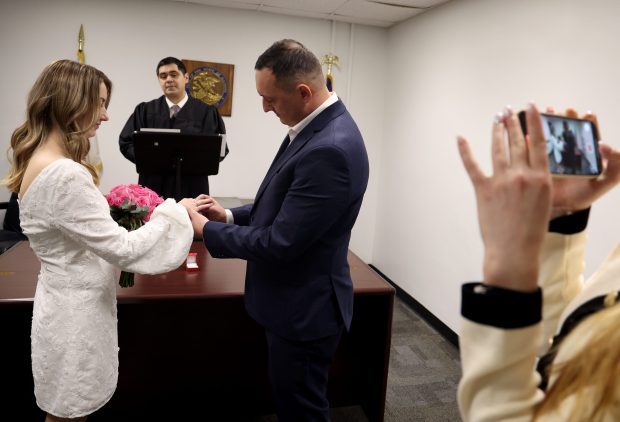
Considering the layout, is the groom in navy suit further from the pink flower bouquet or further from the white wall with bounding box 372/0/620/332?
the white wall with bounding box 372/0/620/332

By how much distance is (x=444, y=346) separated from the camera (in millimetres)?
3518

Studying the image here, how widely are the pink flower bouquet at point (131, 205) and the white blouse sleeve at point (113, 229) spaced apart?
11 cm

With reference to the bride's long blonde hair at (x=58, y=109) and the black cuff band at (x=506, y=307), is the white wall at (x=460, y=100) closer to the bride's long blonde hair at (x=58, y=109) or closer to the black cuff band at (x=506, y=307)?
the black cuff band at (x=506, y=307)

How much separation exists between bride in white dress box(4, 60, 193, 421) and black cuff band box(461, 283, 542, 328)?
47.0 inches

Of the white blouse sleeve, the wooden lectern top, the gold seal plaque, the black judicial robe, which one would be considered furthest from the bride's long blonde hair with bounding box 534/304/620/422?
the gold seal plaque

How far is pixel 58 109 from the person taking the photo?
4.85 feet

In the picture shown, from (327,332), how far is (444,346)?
6.97 feet

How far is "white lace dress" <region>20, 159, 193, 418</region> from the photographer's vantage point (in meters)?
1.43

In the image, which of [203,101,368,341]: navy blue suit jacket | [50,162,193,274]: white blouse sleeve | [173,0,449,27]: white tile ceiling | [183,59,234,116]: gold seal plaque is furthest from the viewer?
[183,59,234,116]: gold seal plaque

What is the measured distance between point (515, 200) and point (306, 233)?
3.26ft

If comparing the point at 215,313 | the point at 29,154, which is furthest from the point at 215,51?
the point at 29,154

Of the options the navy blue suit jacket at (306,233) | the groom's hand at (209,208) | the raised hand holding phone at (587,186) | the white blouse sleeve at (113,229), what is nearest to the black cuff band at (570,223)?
the raised hand holding phone at (587,186)

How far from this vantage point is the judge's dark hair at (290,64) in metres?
1.60

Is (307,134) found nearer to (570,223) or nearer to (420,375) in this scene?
(570,223)
